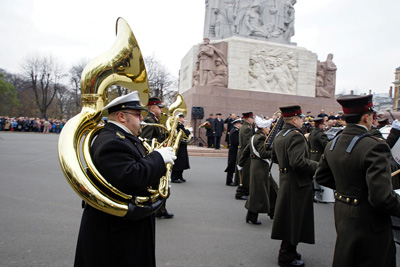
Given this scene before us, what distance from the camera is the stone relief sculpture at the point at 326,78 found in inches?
762

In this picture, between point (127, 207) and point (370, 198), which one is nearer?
point (127, 207)

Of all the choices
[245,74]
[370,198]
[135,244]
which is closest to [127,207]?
[135,244]

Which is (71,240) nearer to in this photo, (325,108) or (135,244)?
(135,244)

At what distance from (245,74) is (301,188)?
1467cm

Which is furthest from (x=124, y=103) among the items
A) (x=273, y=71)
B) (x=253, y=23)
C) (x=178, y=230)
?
(x=253, y=23)

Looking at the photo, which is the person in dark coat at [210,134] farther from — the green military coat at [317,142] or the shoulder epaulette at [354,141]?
the shoulder epaulette at [354,141]

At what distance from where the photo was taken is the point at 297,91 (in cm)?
1875

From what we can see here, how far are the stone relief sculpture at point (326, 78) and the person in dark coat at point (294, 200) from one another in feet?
55.8

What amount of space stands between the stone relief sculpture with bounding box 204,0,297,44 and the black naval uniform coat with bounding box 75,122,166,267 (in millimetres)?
17747

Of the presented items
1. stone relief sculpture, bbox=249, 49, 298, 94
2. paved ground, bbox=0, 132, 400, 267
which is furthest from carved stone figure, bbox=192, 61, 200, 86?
paved ground, bbox=0, 132, 400, 267

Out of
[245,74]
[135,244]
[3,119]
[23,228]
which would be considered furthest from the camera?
[3,119]

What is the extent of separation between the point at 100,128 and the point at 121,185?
20.5 inches

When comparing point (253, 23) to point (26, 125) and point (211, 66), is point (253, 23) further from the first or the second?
point (26, 125)

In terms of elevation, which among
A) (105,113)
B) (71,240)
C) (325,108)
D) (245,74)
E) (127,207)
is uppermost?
(245,74)
